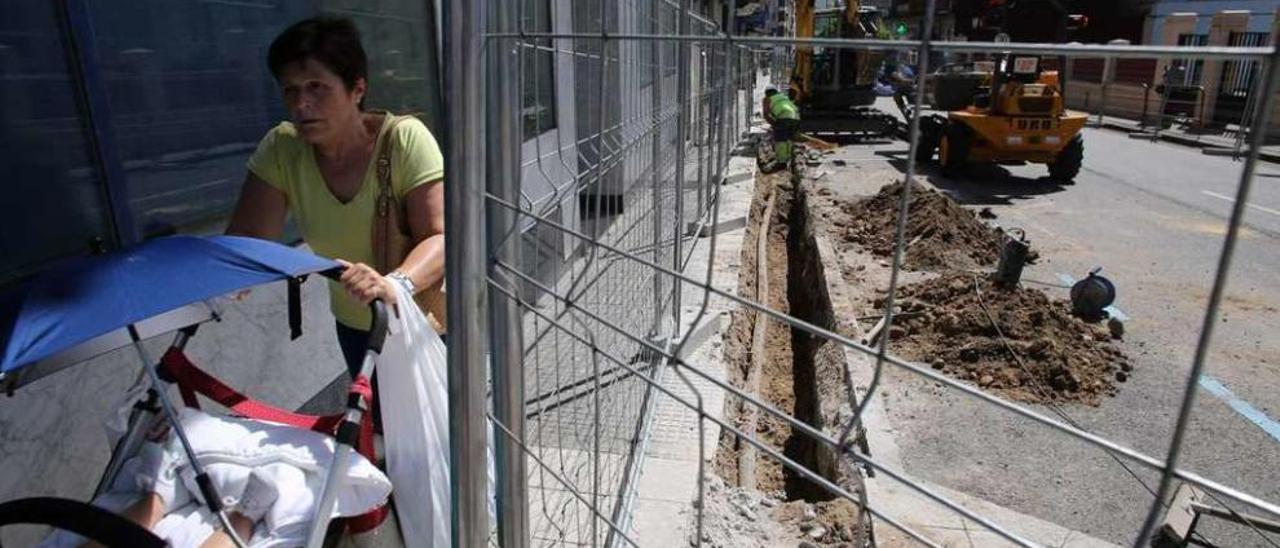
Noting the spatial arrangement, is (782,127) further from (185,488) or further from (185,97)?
(185,488)

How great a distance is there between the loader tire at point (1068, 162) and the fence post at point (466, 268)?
10.4 m

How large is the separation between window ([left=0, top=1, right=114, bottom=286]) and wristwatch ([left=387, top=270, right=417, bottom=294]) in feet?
4.23

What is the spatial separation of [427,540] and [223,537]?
17.6 inches

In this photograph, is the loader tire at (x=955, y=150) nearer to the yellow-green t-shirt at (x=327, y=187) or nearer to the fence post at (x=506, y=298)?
the yellow-green t-shirt at (x=327, y=187)

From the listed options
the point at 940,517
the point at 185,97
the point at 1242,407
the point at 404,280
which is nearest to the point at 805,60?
the point at 1242,407

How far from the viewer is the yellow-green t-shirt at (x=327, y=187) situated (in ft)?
6.65

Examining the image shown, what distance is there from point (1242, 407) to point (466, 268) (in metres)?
5.02

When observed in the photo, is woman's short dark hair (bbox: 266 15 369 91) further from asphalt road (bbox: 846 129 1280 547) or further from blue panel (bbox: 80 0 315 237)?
asphalt road (bbox: 846 129 1280 547)

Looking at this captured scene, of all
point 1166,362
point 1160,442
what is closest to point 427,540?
point 1160,442

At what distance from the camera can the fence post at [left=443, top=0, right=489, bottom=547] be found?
4.45ft

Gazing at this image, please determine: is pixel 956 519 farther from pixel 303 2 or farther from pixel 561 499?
pixel 303 2

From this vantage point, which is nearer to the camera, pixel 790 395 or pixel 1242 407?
pixel 1242 407

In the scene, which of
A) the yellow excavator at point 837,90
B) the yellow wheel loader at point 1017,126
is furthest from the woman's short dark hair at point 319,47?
the yellow excavator at point 837,90

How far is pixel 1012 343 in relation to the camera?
5.03 m
